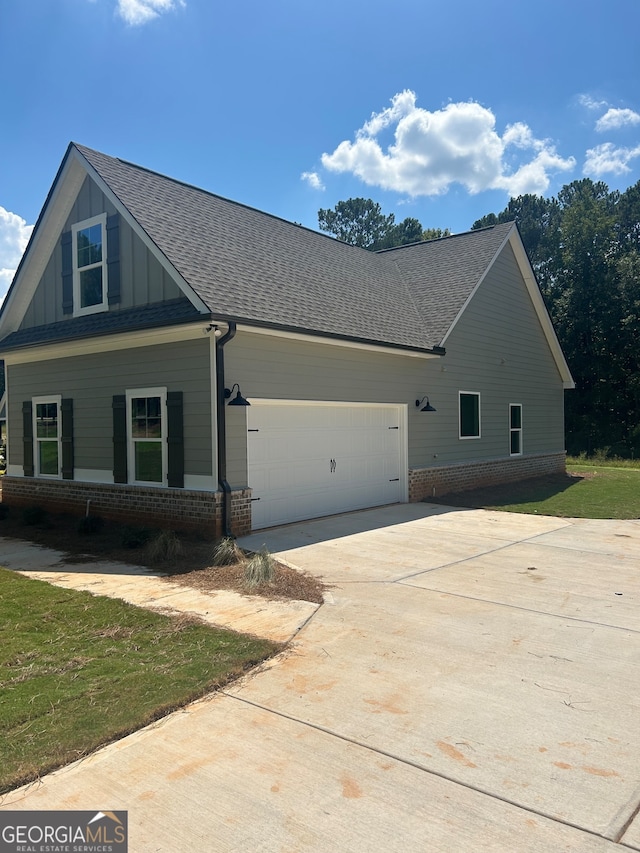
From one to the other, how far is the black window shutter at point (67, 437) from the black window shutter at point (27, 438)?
142cm

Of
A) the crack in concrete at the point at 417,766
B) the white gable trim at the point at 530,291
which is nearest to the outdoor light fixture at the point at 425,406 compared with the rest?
the white gable trim at the point at 530,291

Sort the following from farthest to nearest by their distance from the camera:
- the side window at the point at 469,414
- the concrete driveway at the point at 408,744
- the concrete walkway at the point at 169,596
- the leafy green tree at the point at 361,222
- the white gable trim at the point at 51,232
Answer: the leafy green tree at the point at 361,222
the side window at the point at 469,414
the white gable trim at the point at 51,232
the concrete walkway at the point at 169,596
the concrete driveway at the point at 408,744

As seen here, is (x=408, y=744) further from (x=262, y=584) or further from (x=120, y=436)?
(x=120, y=436)

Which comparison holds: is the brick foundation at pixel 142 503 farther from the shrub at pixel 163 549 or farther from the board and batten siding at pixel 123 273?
the board and batten siding at pixel 123 273

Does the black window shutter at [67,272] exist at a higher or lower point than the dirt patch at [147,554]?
higher

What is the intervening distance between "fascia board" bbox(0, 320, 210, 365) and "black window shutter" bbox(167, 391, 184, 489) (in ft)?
3.17

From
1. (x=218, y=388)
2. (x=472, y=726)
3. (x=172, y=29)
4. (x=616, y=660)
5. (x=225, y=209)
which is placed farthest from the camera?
(x=225, y=209)

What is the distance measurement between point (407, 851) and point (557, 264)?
40.7 m

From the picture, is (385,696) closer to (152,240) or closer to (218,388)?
(218,388)

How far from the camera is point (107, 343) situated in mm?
11188

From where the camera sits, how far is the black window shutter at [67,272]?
12305mm

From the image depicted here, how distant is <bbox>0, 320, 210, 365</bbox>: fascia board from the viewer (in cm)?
968

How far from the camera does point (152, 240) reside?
10133mm

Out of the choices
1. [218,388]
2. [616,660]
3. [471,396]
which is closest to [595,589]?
[616,660]
